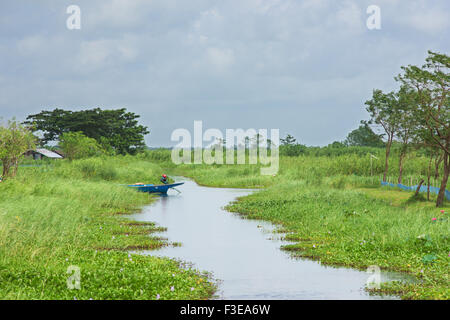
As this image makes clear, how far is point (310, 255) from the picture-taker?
447 inches

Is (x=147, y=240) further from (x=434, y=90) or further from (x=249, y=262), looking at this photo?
(x=434, y=90)

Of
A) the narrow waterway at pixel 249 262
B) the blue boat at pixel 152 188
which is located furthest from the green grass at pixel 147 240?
the blue boat at pixel 152 188

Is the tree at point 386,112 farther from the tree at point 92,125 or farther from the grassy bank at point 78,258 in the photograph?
the tree at point 92,125

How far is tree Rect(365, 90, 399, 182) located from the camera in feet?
95.3

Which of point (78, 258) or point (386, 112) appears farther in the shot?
point (386, 112)

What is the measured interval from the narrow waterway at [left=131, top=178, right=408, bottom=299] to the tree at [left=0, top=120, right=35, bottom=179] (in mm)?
8150

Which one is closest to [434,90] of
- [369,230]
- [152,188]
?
[369,230]

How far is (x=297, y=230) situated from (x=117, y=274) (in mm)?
7522

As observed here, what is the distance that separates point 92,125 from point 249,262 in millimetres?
57024

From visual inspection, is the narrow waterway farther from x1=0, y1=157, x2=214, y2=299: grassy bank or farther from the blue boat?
the blue boat

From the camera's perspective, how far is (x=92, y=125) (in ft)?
213

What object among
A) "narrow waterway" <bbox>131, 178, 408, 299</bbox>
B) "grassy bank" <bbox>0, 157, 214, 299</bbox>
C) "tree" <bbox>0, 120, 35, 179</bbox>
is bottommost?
"narrow waterway" <bbox>131, 178, 408, 299</bbox>

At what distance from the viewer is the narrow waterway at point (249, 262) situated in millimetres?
8773

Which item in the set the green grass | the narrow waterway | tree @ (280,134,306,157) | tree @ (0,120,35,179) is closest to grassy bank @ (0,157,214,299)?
the green grass
